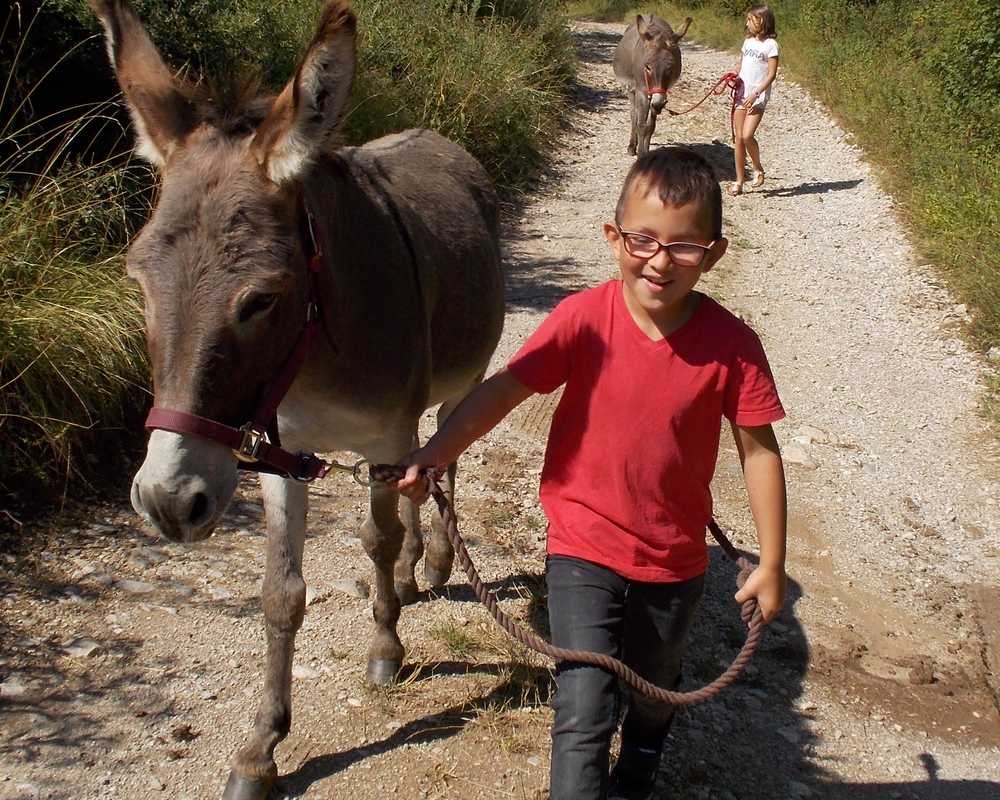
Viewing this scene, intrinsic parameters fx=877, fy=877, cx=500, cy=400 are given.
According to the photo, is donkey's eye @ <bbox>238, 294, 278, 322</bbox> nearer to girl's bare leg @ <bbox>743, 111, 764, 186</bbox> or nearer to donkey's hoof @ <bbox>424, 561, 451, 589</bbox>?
donkey's hoof @ <bbox>424, 561, 451, 589</bbox>

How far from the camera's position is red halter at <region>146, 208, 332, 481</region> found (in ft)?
6.69

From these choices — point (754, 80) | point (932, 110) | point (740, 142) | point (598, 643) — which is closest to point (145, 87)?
point (598, 643)

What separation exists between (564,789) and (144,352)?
3.41 metres

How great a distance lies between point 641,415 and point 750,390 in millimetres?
291

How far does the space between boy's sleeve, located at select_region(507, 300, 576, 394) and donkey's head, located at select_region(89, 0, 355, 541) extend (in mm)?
616

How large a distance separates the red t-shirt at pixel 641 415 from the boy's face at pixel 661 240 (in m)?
0.12

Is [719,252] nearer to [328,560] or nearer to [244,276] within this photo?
[244,276]

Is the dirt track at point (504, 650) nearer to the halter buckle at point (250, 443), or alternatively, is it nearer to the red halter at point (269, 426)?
the red halter at point (269, 426)

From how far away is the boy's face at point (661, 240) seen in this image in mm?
2182

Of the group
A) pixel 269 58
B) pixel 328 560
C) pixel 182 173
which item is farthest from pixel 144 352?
pixel 269 58

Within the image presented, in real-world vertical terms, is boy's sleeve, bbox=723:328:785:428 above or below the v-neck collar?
below

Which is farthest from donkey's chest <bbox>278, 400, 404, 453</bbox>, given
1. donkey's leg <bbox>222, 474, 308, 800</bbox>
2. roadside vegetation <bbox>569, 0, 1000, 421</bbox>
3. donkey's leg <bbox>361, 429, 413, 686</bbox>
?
roadside vegetation <bbox>569, 0, 1000, 421</bbox>

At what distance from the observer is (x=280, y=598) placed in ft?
9.81

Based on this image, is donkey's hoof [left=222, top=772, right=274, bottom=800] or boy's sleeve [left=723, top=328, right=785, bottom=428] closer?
boy's sleeve [left=723, top=328, right=785, bottom=428]
